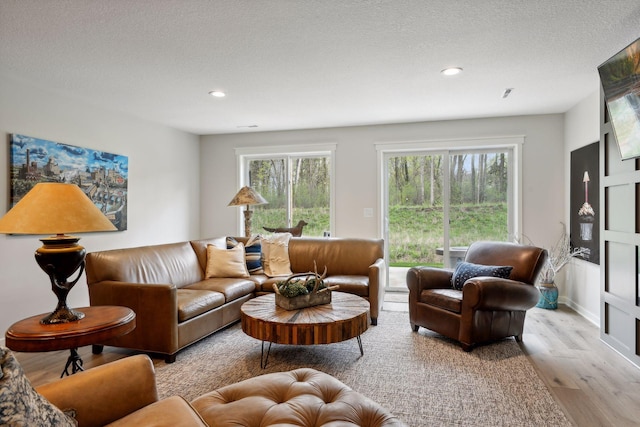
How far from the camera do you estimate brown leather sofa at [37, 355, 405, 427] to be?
1.21m

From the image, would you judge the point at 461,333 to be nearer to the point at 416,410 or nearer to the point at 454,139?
the point at 416,410

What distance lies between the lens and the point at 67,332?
1.83 meters

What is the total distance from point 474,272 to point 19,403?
3176 millimetres

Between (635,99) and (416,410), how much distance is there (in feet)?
8.40

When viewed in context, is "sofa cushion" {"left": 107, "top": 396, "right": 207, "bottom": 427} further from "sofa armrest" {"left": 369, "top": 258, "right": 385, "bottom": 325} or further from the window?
the window

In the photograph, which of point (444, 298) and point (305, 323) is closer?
point (305, 323)

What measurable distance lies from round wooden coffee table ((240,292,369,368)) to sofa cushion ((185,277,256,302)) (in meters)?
0.71

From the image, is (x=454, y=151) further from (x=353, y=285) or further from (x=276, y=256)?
(x=276, y=256)

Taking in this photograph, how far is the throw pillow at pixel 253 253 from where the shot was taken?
13.9 feet

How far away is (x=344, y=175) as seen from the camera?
17.5 ft

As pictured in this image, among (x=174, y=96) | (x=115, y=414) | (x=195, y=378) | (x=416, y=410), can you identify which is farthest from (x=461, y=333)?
(x=174, y=96)

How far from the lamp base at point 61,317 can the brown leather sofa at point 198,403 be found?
864 millimetres

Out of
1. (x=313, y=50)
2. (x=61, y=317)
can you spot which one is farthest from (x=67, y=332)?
(x=313, y=50)

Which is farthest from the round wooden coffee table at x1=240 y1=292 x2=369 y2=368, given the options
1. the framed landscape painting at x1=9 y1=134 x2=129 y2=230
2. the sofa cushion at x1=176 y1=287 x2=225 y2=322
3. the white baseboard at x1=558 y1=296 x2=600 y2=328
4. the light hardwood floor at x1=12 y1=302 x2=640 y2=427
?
the white baseboard at x1=558 y1=296 x2=600 y2=328
